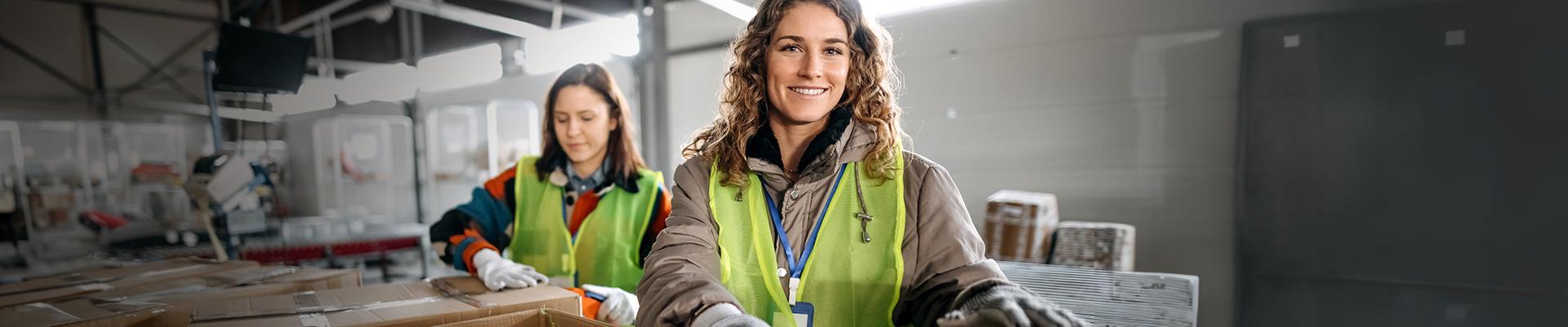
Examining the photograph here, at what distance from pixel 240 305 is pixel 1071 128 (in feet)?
10.9

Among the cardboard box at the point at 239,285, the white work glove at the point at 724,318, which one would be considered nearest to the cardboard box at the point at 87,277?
the cardboard box at the point at 239,285

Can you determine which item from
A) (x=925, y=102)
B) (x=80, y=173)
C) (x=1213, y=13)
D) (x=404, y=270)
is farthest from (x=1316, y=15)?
(x=80, y=173)

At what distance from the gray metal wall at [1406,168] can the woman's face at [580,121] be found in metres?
2.86

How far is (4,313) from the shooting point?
166cm

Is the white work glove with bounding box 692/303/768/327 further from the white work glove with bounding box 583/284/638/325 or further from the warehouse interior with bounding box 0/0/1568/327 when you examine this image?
the white work glove with bounding box 583/284/638/325

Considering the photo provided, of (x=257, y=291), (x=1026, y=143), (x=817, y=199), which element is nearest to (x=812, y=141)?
(x=817, y=199)

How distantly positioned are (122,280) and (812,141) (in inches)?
93.5

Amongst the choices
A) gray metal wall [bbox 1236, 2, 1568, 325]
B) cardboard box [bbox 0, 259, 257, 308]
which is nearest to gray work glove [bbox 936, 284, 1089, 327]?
gray metal wall [bbox 1236, 2, 1568, 325]

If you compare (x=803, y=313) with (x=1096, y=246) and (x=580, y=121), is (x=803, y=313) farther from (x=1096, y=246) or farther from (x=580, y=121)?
(x=1096, y=246)

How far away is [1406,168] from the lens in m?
2.54

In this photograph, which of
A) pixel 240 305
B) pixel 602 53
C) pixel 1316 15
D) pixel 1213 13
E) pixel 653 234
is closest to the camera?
pixel 240 305

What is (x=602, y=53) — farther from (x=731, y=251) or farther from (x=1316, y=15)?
(x=1316, y=15)

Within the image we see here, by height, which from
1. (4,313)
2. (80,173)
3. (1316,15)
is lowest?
(4,313)

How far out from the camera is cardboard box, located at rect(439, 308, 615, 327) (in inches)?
53.3
